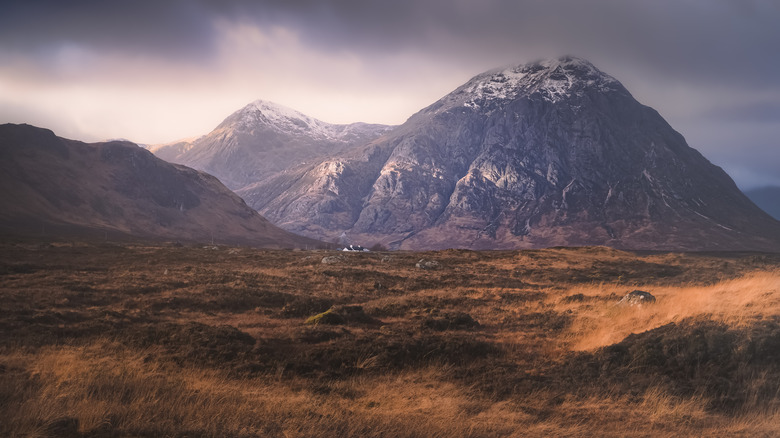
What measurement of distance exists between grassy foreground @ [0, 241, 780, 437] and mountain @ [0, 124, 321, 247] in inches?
4430

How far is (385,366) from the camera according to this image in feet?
48.9

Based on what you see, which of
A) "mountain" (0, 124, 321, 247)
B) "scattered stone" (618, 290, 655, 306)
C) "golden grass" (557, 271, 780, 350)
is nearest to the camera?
"golden grass" (557, 271, 780, 350)

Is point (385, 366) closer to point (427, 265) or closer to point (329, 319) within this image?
point (329, 319)

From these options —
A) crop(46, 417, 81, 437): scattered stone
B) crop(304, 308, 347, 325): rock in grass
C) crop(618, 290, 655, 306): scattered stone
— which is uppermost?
crop(618, 290, 655, 306): scattered stone

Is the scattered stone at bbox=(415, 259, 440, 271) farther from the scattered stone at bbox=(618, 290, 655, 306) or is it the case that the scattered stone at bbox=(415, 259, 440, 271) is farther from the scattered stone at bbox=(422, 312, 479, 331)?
the scattered stone at bbox=(422, 312, 479, 331)

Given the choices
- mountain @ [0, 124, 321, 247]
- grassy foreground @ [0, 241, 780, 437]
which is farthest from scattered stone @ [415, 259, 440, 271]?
mountain @ [0, 124, 321, 247]

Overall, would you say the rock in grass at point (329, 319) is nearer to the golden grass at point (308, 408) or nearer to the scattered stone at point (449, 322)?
the scattered stone at point (449, 322)

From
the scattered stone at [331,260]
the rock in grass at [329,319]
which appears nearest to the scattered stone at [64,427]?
the rock in grass at [329,319]

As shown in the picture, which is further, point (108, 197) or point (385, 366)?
point (108, 197)

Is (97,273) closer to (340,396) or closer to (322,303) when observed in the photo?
(322,303)

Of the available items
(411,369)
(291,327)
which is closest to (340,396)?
(411,369)

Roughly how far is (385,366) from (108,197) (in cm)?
17235

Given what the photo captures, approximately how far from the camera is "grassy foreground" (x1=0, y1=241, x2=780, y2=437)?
32.2 ft

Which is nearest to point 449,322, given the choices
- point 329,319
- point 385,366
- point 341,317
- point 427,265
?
point 341,317
